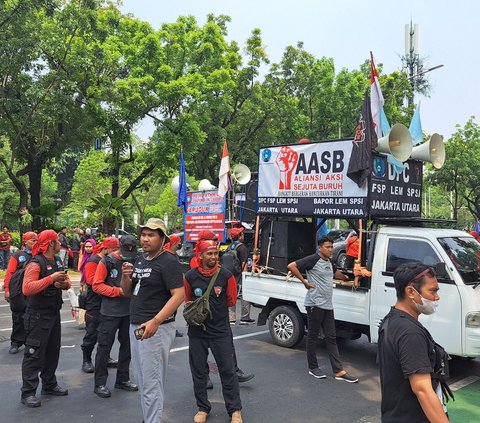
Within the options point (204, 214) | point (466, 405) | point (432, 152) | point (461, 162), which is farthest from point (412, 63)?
point (466, 405)

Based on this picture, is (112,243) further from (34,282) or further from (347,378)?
(347,378)

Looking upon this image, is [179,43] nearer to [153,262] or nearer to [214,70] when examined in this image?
[214,70]

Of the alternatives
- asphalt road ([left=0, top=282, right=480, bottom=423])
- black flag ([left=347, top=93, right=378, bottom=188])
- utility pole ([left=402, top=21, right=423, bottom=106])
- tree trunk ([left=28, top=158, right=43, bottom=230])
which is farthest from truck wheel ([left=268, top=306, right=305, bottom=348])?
utility pole ([left=402, top=21, right=423, bottom=106])

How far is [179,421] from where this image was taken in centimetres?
472

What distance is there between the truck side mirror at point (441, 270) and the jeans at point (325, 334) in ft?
4.43

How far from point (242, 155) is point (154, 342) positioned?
22.0m

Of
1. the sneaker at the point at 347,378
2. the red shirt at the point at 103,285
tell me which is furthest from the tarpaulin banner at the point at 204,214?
the red shirt at the point at 103,285

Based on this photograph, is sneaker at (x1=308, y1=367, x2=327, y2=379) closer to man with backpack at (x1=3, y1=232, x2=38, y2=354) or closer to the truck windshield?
the truck windshield

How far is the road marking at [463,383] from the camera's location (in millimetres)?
5867

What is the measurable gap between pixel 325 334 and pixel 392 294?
100 cm

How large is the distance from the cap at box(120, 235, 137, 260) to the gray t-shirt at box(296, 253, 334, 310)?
2100 millimetres

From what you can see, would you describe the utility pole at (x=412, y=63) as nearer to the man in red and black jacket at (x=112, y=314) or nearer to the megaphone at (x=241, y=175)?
the megaphone at (x=241, y=175)

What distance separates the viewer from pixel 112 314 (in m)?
5.42

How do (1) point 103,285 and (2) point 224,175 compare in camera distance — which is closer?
(1) point 103,285
